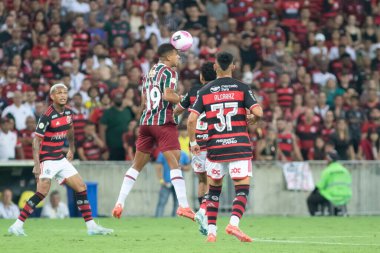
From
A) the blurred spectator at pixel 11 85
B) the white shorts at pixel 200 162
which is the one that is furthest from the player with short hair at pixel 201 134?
the blurred spectator at pixel 11 85

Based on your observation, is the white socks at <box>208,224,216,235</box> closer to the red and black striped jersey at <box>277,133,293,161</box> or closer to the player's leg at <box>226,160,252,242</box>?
the player's leg at <box>226,160,252,242</box>

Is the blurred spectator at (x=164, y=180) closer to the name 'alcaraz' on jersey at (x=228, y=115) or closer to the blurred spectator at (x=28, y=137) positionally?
the blurred spectator at (x=28, y=137)

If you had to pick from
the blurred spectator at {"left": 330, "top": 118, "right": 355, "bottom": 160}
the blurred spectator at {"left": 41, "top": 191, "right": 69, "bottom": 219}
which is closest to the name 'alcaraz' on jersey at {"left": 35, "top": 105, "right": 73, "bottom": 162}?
the blurred spectator at {"left": 41, "top": 191, "right": 69, "bottom": 219}

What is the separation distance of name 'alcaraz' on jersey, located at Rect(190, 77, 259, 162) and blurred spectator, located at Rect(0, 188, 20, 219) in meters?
10.4

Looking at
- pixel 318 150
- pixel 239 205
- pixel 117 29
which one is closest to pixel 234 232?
pixel 239 205

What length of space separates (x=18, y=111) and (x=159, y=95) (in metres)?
9.24

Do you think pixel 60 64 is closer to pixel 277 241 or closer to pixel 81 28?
pixel 81 28

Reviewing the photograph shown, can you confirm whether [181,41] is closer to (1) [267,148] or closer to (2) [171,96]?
(2) [171,96]

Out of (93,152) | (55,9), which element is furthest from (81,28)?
(93,152)

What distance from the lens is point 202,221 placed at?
628 inches

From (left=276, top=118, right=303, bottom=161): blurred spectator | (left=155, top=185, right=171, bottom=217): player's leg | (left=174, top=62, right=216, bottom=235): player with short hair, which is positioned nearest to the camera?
(left=174, top=62, right=216, bottom=235): player with short hair

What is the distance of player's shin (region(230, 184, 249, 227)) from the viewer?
46.6 feet

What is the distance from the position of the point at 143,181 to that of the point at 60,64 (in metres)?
3.99

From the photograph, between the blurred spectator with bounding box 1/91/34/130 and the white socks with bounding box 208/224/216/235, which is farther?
the blurred spectator with bounding box 1/91/34/130
